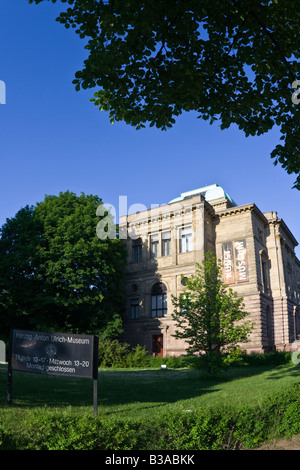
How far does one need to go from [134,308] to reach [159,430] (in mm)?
36930

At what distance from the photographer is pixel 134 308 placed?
4347 centimetres

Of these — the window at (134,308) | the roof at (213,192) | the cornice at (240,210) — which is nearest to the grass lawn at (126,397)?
the window at (134,308)

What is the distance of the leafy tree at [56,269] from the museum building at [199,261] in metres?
7.01

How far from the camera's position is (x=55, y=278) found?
3117cm

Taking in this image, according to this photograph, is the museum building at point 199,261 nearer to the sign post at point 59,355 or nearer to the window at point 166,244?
the window at point 166,244

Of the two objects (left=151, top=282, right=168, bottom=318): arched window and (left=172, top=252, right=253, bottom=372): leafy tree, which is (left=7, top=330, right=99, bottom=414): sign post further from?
(left=151, top=282, right=168, bottom=318): arched window

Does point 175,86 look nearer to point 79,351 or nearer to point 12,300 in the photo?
point 79,351

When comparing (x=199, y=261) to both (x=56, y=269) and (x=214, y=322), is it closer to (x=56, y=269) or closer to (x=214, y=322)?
(x=56, y=269)

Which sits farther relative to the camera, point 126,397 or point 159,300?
point 159,300

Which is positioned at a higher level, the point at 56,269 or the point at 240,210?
the point at 240,210

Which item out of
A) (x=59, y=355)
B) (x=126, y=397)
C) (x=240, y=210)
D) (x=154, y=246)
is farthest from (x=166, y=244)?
(x=59, y=355)

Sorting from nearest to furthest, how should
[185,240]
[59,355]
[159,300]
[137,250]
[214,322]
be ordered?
1. [59,355]
2. [214,322]
3. [185,240]
4. [159,300]
5. [137,250]

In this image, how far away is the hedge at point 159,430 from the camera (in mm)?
6125

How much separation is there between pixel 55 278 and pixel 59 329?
14.9ft
